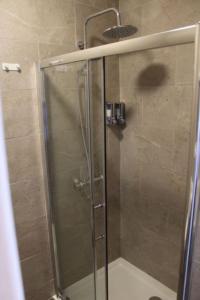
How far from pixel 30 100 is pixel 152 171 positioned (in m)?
1.08

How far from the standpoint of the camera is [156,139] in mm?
1817

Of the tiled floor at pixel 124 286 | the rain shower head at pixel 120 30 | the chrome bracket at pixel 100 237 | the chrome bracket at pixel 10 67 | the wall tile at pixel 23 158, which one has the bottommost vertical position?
the tiled floor at pixel 124 286

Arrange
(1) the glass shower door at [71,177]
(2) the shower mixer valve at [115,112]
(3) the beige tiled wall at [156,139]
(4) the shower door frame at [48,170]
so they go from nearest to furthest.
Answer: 1. (4) the shower door frame at [48,170]
2. (1) the glass shower door at [71,177]
3. (3) the beige tiled wall at [156,139]
4. (2) the shower mixer valve at [115,112]

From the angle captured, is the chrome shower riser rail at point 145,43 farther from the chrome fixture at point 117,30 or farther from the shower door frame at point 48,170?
the chrome fixture at point 117,30

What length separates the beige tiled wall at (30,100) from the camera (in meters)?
1.40

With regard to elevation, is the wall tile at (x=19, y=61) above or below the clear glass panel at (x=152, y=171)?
above

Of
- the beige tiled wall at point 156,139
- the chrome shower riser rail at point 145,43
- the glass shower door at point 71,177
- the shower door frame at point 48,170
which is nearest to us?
the chrome shower riser rail at point 145,43

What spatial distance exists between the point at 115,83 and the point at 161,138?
24.9 inches

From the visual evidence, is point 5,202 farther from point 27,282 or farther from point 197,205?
point 27,282

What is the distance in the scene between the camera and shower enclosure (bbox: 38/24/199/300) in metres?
1.44

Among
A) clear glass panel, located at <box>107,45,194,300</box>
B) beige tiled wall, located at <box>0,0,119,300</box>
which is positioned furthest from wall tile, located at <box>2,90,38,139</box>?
clear glass panel, located at <box>107,45,194,300</box>

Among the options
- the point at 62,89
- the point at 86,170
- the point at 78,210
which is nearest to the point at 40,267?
the point at 78,210

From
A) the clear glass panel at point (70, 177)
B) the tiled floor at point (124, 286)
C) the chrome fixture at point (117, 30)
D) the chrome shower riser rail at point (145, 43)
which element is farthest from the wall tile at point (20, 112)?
the tiled floor at point (124, 286)

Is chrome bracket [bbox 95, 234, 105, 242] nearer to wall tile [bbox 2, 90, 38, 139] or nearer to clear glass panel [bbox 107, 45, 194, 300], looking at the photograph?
clear glass panel [bbox 107, 45, 194, 300]
